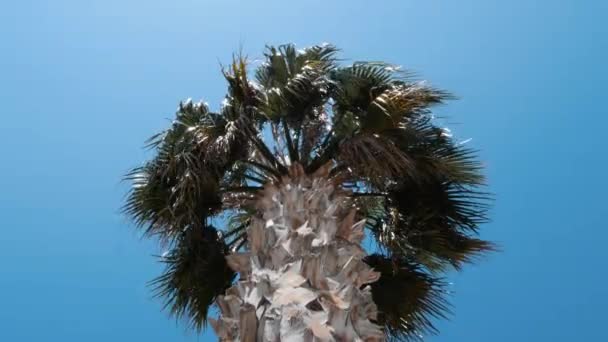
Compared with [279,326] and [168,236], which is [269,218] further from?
[168,236]

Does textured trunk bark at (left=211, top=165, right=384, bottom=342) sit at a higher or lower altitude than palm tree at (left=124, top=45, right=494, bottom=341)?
lower

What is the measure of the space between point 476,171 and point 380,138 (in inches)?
50.0

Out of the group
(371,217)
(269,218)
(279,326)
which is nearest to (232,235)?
(371,217)

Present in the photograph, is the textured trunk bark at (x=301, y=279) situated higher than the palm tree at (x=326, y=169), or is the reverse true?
the palm tree at (x=326, y=169)

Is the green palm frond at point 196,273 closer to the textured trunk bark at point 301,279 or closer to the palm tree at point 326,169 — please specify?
the palm tree at point 326,169

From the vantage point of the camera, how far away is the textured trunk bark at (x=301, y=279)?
411 cm

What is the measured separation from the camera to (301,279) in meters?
4.52

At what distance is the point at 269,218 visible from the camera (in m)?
5.70

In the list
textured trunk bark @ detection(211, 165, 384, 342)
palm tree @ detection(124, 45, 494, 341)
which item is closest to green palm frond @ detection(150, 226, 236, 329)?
palm tree @ detection(124, 45, 494, 341)

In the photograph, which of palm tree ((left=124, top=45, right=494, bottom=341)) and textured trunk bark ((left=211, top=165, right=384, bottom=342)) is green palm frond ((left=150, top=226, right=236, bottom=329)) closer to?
palm tree ((left=124, top=45, right=494, bottom=341))

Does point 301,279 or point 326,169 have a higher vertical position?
point 326,169

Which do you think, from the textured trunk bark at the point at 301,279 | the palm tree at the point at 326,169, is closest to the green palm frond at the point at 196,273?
the palm tree at the point at 326,169

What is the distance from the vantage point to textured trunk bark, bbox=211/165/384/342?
4.11 meters

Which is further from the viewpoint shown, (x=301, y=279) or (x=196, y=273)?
(x=196, y=273)
